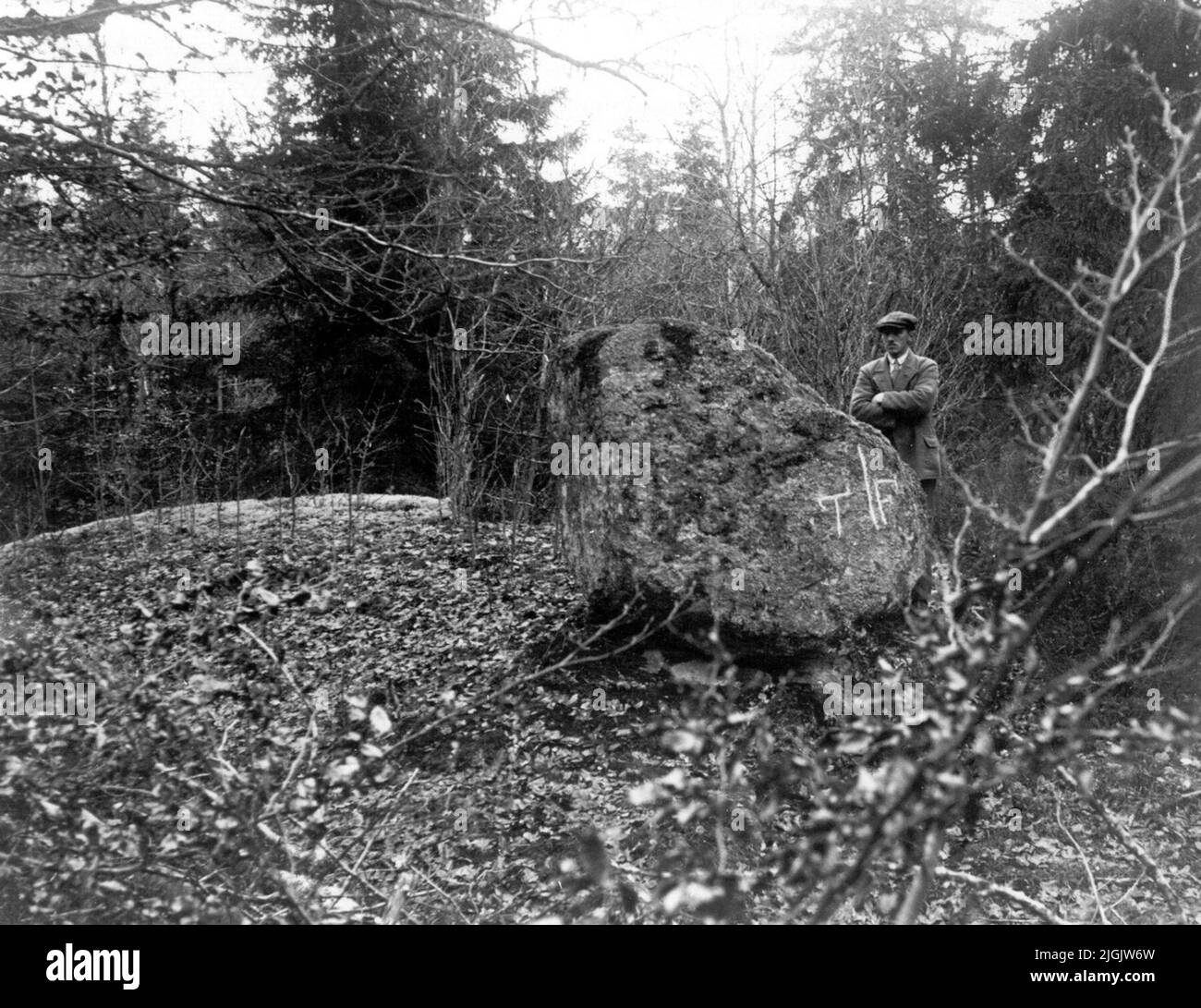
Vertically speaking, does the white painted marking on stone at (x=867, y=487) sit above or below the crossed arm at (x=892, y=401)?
below

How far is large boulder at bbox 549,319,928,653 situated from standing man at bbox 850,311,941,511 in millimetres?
594

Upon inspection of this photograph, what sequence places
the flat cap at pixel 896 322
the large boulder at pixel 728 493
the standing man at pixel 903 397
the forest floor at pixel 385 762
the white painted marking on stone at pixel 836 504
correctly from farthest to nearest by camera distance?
1. the standing man at pixel 903 397
2. the flat cap at pixel 896 322
3. the white painted marking on stone at pixel 836 504
4. the large boulder at pixel 728 493
5. the forest floor at pixel 385 762

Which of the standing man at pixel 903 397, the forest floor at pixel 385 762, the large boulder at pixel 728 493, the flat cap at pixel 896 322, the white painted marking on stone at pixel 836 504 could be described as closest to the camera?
the forest floor at pixel 385 762

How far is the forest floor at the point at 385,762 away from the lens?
2.75 metres

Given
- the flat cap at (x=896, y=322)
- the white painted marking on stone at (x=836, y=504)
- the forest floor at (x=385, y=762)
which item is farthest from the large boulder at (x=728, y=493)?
the flat cap at (x=896, y=322)

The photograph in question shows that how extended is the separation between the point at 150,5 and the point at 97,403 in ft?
17.9

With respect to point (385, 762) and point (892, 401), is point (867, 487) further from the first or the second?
point (385, 762)

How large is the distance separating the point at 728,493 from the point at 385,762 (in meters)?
3.01

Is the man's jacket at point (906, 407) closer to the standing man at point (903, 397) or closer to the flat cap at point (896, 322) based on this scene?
the standing man at point (903, 397)

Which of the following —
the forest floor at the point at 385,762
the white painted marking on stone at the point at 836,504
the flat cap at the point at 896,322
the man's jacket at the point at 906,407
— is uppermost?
the flat cap at the point at 896,322

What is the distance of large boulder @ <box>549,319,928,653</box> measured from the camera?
530cm
